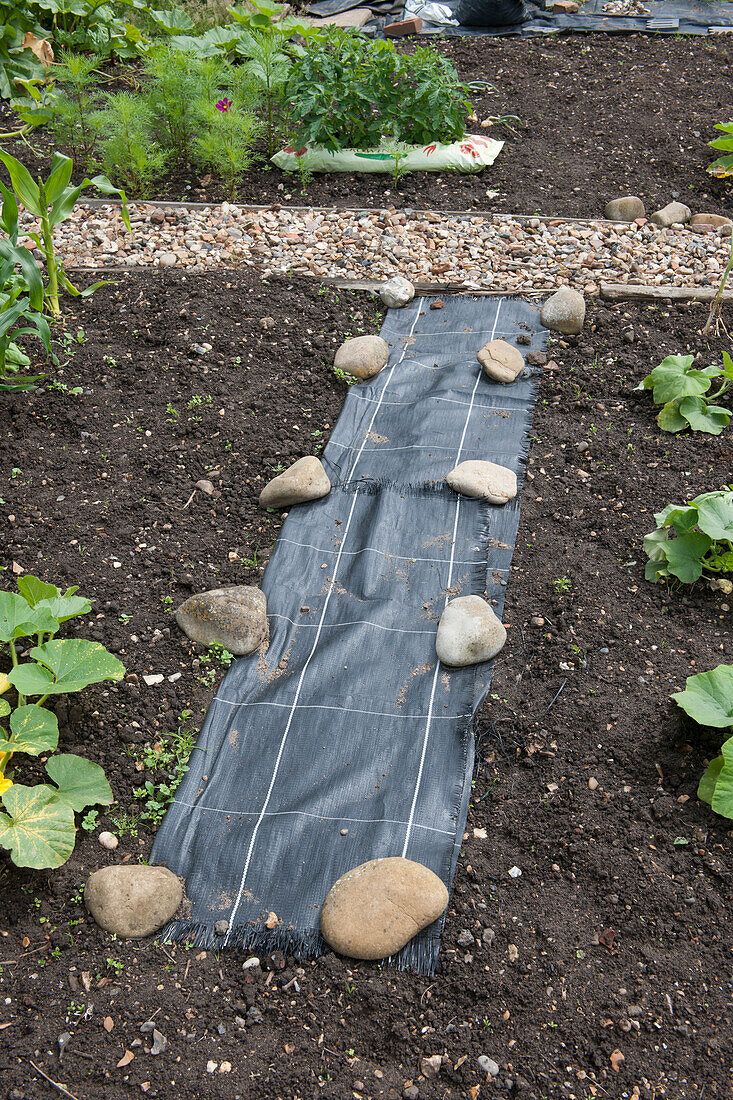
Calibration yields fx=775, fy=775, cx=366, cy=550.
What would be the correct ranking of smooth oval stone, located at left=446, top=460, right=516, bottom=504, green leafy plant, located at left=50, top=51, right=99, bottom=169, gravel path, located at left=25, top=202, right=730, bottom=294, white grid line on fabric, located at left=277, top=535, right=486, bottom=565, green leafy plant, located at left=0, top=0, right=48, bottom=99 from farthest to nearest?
green leafy plant, located at left=0, top=0, right=48, bottom=99 → green leafy plant, located at left=50, top=51, right=99, bottom=169 → gravel path, located at left=25, top=202, right=730, bottom=294 → smooth oval stone, located at left=446, top=460, right=516, bottom=504 → white grid line on fabric, located at left=277, top=535, right=486, bottom=565

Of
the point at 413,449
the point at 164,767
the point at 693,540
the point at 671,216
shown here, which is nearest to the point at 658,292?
the point at 671,216

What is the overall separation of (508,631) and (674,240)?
2.95 metres

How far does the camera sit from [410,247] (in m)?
4.38

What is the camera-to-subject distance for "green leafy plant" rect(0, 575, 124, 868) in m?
1.97

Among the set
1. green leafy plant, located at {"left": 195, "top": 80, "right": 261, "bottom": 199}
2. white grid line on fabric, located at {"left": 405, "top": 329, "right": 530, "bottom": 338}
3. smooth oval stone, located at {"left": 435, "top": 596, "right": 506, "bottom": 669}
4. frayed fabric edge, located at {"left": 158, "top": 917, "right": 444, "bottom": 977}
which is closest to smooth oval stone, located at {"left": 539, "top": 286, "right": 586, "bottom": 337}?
white grid line on fabric, located at {"left": 405, "top": 329, "right": 530, "bottom": 338}

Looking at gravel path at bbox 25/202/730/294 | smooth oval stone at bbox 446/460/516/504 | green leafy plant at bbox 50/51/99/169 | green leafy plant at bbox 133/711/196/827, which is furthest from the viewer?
green leafy plant at bbox 50/51/99/169

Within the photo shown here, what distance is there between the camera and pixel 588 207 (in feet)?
15.5

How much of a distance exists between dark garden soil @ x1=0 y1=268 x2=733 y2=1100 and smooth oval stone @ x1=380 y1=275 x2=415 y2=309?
0.51 m

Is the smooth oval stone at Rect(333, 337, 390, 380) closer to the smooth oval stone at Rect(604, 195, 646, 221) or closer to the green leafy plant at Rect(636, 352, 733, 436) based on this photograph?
the green leafy plant at Rect(636, 352, 733, 436)

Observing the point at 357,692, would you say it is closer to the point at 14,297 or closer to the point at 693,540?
the point at 693,540

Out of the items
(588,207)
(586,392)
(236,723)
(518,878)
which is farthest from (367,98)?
(518,878)

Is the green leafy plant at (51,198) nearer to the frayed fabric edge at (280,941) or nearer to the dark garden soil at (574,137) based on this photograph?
the dark garden soil at (574,137)

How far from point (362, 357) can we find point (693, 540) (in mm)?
1759

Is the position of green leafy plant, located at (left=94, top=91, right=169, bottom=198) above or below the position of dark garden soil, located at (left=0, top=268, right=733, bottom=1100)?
above
